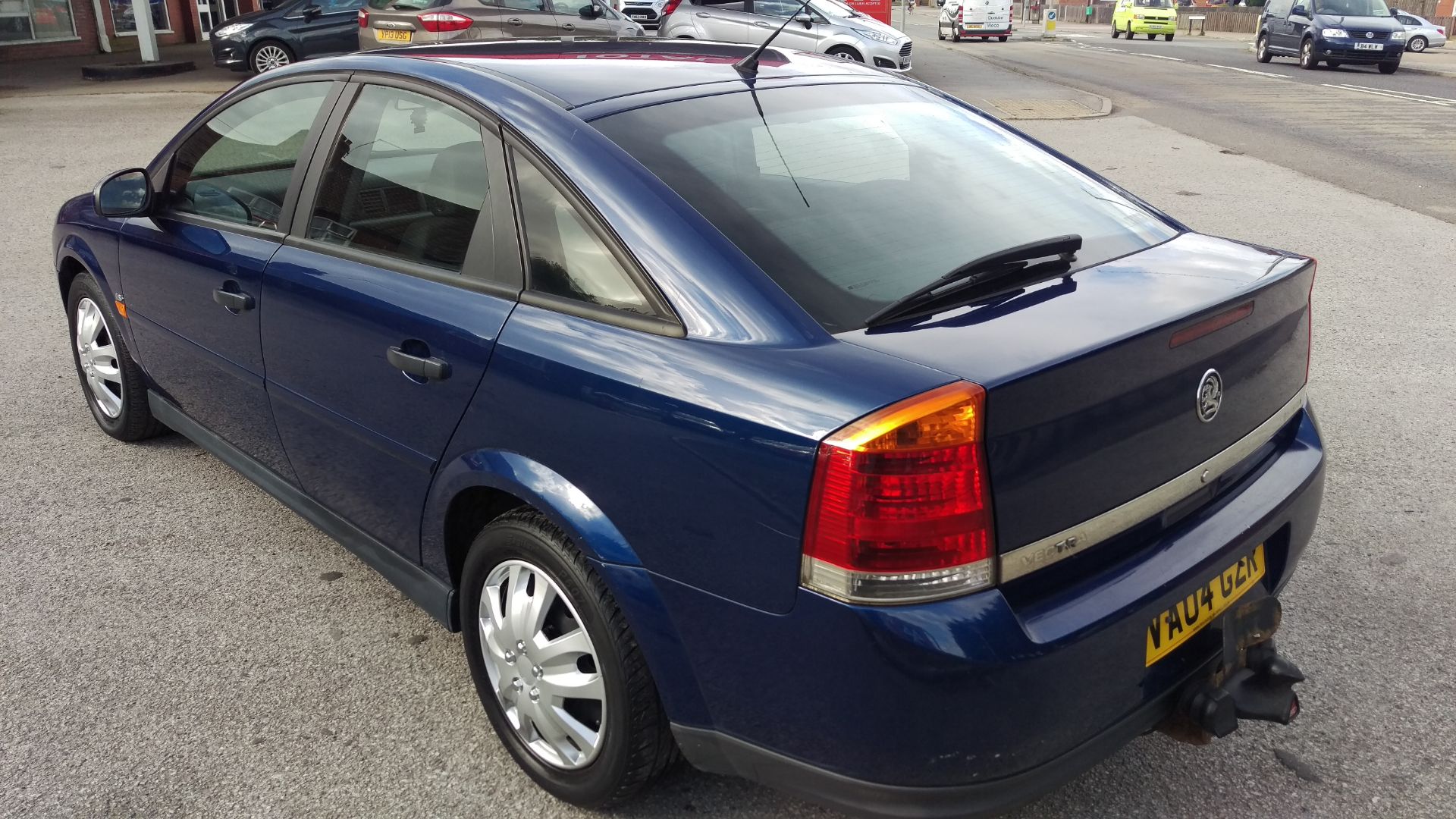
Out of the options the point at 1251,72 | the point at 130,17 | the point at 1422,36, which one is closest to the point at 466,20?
the point at 130,17

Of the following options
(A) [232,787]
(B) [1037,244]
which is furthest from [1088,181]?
(A) [232,787]

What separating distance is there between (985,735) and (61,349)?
5694mm

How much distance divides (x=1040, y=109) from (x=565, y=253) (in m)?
14.9

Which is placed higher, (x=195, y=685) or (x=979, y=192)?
(x=979, y=192)

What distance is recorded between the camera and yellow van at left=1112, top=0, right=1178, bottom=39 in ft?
147

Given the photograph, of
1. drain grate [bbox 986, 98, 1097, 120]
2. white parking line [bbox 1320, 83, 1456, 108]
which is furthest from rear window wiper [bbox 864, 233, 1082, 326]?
white parking line [bbox 1320, 83, 1456, 108]

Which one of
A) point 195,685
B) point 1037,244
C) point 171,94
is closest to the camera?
point 1037,244

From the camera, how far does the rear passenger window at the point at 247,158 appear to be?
137 inches

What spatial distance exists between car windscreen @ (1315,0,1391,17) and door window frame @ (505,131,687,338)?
91.4 feet

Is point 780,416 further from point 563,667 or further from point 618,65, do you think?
point 618,65

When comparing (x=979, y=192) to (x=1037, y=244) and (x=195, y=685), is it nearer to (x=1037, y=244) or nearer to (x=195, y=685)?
(x=1037, y=244)

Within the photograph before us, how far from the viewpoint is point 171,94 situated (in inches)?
688

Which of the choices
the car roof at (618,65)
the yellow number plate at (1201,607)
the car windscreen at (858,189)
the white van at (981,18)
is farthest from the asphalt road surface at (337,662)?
the white van at (981,18)

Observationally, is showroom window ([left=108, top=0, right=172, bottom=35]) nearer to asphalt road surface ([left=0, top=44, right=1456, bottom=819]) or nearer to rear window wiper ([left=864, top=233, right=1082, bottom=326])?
asphalt road surface ([left=0, top=44, right=1456, bottom=819])
